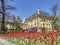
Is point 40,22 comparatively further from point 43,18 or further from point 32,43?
point 32,43

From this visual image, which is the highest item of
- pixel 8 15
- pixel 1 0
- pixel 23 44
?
pixel 1 0

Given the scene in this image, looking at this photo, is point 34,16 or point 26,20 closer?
point 34,16

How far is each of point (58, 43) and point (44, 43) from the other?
0.91 m

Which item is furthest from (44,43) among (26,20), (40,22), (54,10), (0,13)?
(26,20)

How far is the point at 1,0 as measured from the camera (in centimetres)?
4572

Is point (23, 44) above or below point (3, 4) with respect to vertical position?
below

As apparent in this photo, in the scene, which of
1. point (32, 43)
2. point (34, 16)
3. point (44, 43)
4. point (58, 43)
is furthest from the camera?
point (34, 16)

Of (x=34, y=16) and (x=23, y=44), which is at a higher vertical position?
(x=34, y=16)

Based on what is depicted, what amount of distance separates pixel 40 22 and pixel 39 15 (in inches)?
144

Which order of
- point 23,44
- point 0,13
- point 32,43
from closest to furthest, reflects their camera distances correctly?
1. point 32,43
2. point 23,44
3. point 0,13

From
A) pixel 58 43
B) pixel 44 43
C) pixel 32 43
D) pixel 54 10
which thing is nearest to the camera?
pixel 58 43

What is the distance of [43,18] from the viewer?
89625 millimetres

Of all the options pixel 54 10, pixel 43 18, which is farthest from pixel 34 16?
pixel 54 10

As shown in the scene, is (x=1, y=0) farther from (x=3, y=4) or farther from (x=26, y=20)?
(x=26, y=20)
